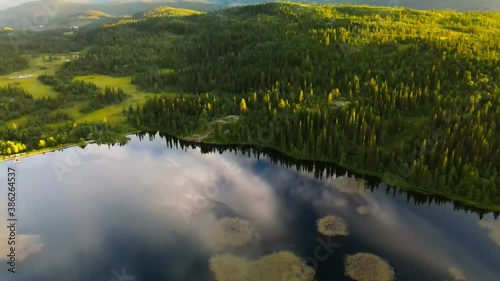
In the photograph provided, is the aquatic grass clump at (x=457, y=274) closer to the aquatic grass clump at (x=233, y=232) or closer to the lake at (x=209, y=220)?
the lake at (x=209, y=220)

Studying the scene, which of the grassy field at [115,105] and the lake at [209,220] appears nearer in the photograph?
the lake at [209,220]

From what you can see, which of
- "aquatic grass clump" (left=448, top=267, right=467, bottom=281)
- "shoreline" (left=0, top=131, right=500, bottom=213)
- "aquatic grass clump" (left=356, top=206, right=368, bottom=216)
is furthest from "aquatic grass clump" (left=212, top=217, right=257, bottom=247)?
"shoreline" (left=0, top=131, right=500, bottom=213)

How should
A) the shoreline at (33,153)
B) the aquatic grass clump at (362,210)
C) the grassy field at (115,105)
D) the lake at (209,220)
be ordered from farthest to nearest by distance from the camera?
1. the grassy field at (115,105)
2. the shoreline at (33,153)
3. the aquatic grass clump at (362,210)
4. the lake at (209,220)

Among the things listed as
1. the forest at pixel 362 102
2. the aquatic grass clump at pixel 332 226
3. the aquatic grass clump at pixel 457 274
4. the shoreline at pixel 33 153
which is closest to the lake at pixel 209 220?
the aquatic grass clump at pixel 457 274

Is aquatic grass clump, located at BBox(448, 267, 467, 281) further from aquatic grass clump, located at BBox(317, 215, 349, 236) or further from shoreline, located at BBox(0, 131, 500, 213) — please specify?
shoreline, located at BBox(0, 131, 500, 213)

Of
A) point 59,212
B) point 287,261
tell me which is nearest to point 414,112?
point 287,261

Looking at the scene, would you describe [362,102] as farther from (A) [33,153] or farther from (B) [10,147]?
(B) [10,147]

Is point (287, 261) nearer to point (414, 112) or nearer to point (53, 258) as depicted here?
point (53, 258)
